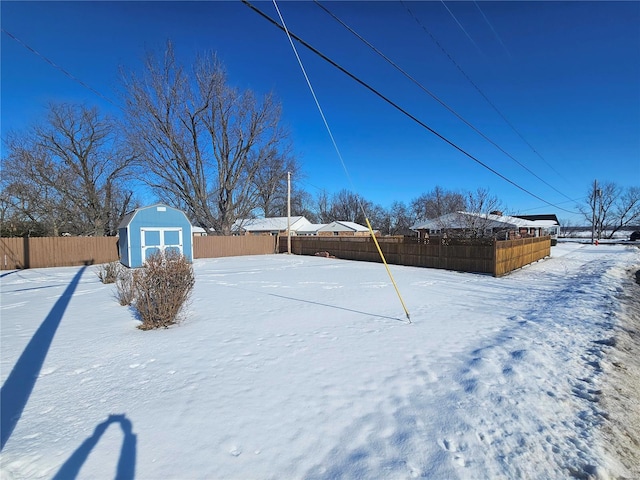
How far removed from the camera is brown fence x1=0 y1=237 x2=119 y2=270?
1636 cm

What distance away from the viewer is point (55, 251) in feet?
57.9

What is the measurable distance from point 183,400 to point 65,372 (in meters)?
1.91

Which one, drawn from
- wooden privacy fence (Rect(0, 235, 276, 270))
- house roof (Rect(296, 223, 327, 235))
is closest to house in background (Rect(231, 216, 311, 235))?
house roof (Rect(296, 223, 327, 235))

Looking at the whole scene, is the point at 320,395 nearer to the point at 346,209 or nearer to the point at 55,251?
the point at 55,251

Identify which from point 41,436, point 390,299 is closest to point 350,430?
point 41,436

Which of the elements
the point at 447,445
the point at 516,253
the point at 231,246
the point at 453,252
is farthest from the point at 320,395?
the point at 231,246

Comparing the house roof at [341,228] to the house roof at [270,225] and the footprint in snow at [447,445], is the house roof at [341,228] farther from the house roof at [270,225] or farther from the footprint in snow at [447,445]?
the footprint in snow at [447,445]

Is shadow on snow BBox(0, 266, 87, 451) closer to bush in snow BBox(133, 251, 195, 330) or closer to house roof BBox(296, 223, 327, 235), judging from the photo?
bush in snow BBox(133, 251, 195, 330)

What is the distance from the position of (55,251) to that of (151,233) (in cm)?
559

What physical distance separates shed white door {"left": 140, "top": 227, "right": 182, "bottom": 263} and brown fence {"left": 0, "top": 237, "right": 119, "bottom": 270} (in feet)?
14.8

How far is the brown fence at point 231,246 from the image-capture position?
78.7 ft

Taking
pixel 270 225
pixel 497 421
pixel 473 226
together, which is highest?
pixel 270 225

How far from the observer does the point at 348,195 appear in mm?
69750

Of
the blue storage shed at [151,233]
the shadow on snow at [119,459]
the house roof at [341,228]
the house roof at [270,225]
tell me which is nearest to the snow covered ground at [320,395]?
the shadow on snow at [119,459]
